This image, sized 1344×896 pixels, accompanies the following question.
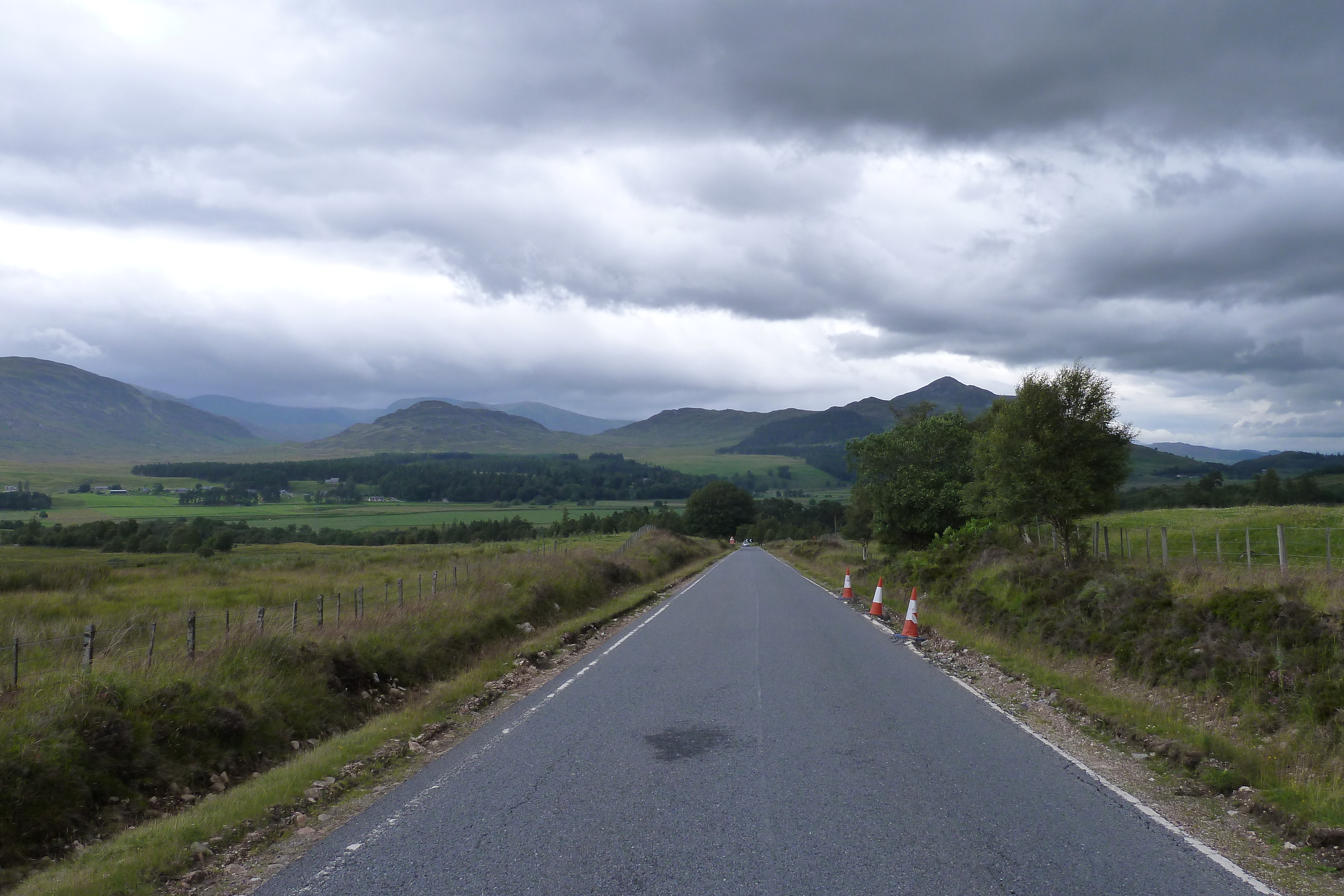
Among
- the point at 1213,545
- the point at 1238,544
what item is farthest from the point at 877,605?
the point at 1213,545

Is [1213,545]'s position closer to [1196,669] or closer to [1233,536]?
[1233,536]

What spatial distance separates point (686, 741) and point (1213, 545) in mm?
29777

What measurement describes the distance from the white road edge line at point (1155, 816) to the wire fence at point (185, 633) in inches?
378

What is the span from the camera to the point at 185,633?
46.1 feet

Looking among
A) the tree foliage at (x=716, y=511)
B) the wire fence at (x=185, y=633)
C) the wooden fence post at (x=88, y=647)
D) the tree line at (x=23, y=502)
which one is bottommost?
the tree foliage at (x=716, y=511)

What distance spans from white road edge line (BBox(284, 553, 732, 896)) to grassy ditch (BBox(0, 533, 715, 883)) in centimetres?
142

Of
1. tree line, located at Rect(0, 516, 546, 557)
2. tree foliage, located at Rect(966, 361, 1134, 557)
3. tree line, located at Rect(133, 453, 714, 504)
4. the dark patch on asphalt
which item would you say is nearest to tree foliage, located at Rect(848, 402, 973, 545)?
tree foliage, located at Rect(966, 361, 1134, 557)

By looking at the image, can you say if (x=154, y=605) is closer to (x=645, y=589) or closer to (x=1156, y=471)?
(x=645, y=589)

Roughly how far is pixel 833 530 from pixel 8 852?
13567 cm

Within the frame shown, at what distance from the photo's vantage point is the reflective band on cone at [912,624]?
671 inches

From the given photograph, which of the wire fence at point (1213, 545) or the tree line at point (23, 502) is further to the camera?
the tree line at point (23, 502)

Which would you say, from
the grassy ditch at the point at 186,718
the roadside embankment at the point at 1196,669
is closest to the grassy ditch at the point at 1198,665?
the roadside embankment at the point at 1196,669

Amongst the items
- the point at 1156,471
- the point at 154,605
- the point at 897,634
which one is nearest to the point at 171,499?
the point at 154,605

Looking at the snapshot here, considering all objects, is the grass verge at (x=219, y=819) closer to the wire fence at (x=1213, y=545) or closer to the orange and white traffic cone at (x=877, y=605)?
the orange and white traffic cone at (x=877, y=605)
